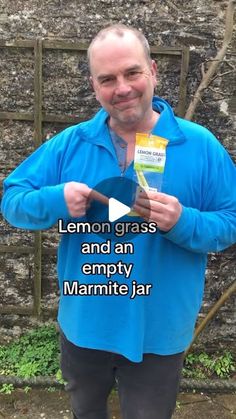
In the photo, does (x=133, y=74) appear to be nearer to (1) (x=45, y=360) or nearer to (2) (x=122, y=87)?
(2) (x=122, y=87)

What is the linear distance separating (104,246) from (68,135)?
0.40 metres

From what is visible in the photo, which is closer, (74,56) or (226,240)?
(226,240)

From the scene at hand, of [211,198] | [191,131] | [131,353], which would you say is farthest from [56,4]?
[131,353]

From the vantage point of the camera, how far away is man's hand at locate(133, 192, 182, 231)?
130cm

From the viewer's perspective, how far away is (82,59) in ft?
8.30

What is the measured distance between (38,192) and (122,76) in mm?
447

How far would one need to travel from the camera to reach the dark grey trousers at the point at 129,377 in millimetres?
1606

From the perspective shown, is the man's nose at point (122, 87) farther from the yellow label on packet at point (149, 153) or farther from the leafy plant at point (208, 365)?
the leafy plant at point (208, 365)

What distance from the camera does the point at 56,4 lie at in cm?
246

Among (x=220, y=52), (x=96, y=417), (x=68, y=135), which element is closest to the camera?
(x=68, y=135)

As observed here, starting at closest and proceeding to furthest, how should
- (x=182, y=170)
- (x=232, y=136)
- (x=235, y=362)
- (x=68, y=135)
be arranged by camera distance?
(x=182, y=170), (x=68, y=135), (x=232, y=136), (x=235, y=362)

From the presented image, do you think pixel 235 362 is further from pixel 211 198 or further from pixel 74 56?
pixel 74 56

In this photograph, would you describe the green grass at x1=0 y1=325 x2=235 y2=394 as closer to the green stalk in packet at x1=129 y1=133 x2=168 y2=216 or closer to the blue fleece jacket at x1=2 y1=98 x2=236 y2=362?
the blue fleece jacket at x1=2 y1=98 x2=236 y2=362

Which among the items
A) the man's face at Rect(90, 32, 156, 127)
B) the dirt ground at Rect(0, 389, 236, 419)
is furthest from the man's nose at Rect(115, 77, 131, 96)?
the dirt ground at Rect(0, 389, 236, 419)
